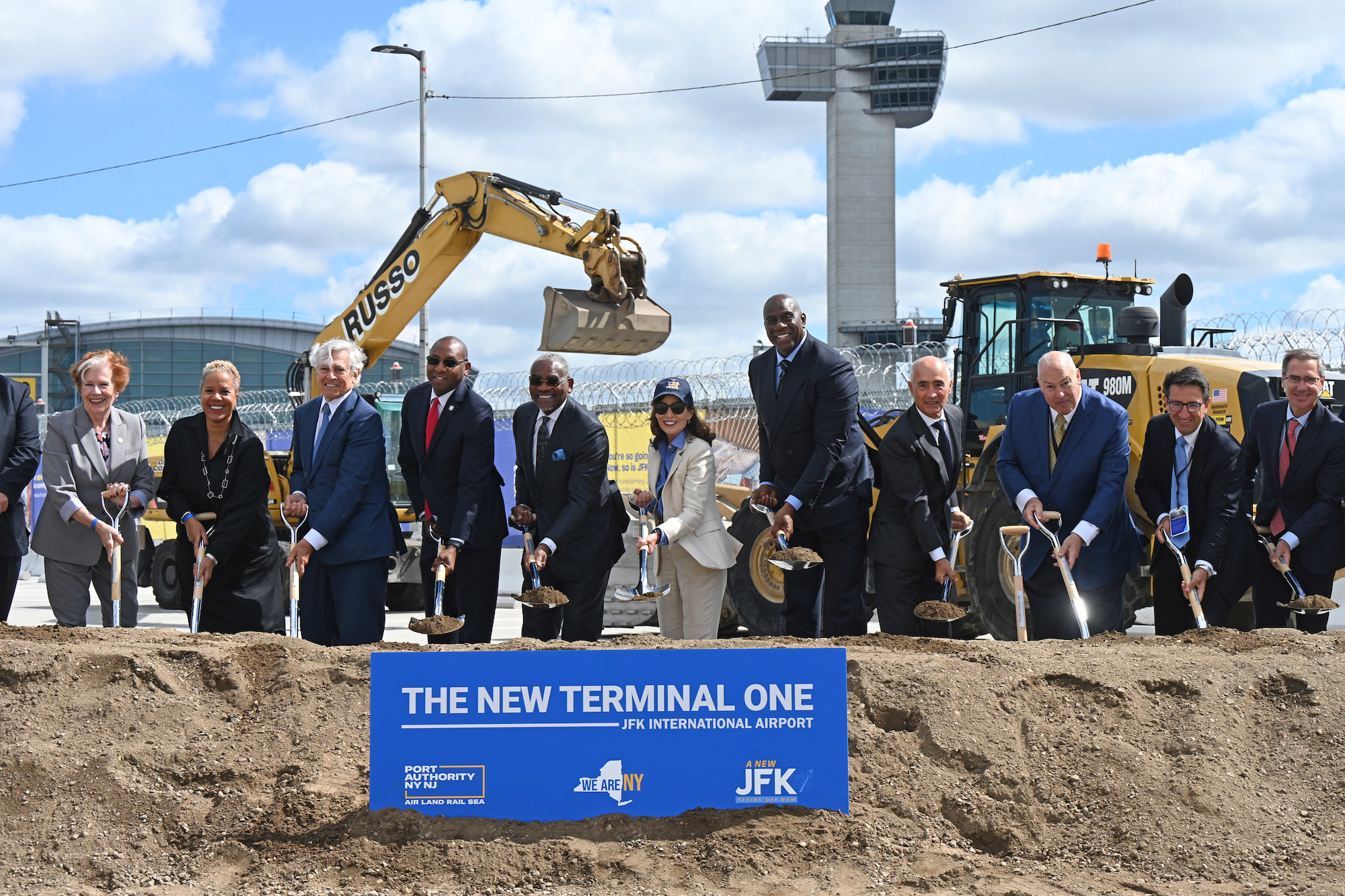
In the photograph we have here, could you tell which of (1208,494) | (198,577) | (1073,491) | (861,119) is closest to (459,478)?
(198,577)

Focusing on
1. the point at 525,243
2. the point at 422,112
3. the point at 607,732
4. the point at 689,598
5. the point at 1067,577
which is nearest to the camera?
the point at 607,732

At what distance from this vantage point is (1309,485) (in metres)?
6.12

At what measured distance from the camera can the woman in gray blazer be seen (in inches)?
242

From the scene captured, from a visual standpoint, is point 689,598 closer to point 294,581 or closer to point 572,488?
point 572,488

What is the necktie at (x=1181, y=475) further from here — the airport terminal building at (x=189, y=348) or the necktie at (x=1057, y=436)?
the airport terminal building at (x=189, y=348)

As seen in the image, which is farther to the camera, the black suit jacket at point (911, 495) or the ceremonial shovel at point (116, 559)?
the ceremonial shovel at point (116, 559)

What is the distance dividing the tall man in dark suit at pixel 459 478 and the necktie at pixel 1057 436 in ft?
8.28

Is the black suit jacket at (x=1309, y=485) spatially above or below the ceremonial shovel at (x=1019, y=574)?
above

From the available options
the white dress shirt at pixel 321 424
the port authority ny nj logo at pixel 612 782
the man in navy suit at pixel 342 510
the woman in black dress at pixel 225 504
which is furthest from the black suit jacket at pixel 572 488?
the port authority ny nj logo at pixel 612 782

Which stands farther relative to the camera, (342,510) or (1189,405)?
(1189,405)

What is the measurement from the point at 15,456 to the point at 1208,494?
5.63m

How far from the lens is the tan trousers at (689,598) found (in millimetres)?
6324

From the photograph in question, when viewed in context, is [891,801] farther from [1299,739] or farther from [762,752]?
[1299,739]

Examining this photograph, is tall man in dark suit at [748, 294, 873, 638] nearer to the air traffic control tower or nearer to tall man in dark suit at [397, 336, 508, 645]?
tall man in dark suit at [397, 336, 508, 645]
